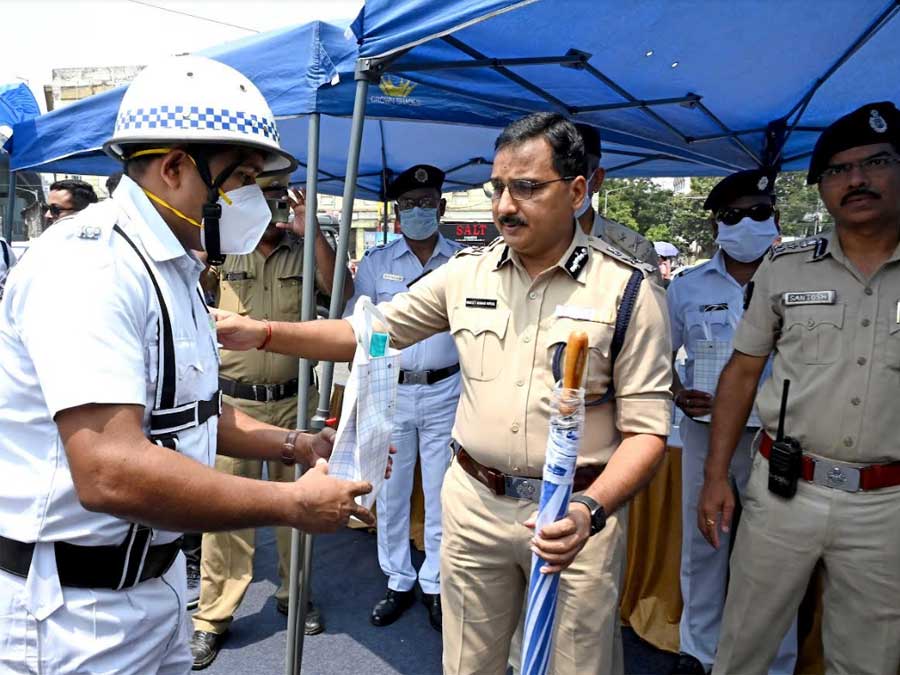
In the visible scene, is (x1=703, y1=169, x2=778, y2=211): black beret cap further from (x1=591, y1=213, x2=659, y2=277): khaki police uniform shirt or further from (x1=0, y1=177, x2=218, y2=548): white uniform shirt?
(x1=0, y1=177, x2=218, y2=548): white uniform shirt

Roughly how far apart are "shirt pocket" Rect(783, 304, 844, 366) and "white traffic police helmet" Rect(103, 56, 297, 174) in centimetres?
175

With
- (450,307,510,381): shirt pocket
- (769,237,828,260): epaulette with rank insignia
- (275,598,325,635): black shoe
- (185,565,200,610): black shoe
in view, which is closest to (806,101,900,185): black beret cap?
(769,237,828,260): epaulette with rank insignia

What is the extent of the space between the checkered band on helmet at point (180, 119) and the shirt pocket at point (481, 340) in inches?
34.6

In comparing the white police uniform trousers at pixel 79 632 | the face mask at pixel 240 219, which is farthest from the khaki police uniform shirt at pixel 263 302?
the white police uniform trousers at pixel 79 632

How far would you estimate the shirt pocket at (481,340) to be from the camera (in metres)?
1.95

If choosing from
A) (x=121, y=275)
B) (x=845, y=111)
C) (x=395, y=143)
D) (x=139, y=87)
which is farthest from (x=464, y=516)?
(x=395, y=143)

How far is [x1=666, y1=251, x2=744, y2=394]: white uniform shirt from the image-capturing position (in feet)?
10.2

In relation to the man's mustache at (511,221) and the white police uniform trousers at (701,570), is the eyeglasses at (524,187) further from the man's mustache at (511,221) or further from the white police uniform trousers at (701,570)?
the white police uniform trousers at (701,570)

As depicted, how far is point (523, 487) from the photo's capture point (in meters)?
1.88

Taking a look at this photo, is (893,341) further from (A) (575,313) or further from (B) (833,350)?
(A) (575,313)

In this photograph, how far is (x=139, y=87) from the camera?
140cm

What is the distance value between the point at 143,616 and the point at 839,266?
2246 millimetres

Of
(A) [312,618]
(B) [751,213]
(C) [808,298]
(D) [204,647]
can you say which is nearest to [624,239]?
(B) [751,213]

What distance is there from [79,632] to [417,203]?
2958 millimetres
